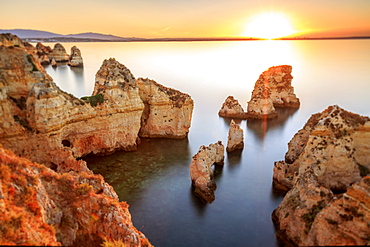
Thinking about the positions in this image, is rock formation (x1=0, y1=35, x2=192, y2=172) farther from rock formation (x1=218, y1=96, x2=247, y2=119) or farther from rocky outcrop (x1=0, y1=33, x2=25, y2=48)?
rock formation (x1=218, y1=96, x2=247, y2=119)

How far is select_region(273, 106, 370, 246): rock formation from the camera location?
1188 cm

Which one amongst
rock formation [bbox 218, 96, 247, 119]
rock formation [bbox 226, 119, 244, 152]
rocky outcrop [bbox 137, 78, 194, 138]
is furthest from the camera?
rock formation [bbox 218, 96, 247, 119]

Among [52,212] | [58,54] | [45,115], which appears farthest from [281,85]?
[58,54]

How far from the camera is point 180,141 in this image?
3725 centimetres

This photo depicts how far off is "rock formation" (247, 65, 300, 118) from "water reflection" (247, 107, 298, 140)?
1435 millimetres

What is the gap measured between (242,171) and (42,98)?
23.1 meters

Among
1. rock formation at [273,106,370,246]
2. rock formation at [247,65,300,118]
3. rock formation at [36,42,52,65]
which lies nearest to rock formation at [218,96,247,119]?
rock formation at [247,65,300,118]

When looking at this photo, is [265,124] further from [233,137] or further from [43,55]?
[43,55]

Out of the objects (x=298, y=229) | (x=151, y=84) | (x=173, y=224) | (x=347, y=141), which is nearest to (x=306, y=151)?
(x=347, y=141)

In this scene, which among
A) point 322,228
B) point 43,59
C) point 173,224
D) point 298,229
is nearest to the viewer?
point 322,228

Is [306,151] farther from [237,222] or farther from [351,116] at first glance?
[237,222]

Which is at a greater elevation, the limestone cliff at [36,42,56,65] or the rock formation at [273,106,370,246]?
the limestone cliff at [36,42,56,65]

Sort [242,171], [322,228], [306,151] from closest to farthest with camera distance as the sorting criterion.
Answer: [322,228]
[306,151]
[242,171]

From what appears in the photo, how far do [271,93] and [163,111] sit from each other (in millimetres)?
35307
